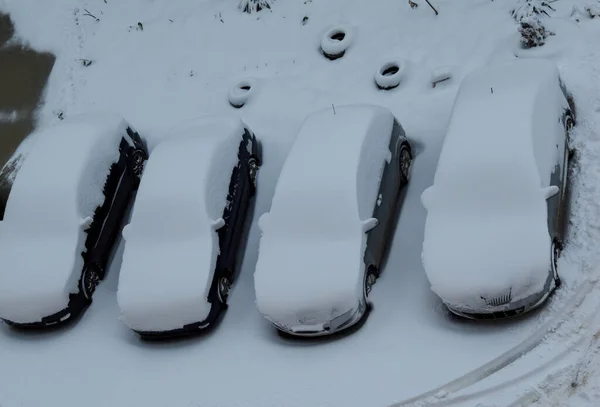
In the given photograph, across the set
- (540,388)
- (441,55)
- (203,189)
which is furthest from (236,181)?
(540,388)

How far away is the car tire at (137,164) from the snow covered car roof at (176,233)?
1.09 metres

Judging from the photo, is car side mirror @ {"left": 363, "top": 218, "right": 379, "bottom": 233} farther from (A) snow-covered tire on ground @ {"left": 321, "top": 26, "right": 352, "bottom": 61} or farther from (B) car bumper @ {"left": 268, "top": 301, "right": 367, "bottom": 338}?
(A) snow-covered tire on ground @ {"left": 321, "top": 26, "right": 352, "bottom": 61}

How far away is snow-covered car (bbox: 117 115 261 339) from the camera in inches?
360

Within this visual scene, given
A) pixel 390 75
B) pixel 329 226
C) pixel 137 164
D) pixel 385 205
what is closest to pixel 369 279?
pixel 329 226

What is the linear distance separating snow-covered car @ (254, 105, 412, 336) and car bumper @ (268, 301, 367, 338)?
0.04 feet

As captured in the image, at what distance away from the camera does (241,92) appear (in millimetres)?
11938

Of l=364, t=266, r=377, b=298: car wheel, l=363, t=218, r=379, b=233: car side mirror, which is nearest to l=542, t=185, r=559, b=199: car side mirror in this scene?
l=363, t=218, r=379, b=233: car side mirror

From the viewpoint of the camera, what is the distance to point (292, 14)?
42.8ft

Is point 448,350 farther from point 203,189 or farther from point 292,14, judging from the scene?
point 292,14

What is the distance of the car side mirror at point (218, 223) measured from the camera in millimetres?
9484

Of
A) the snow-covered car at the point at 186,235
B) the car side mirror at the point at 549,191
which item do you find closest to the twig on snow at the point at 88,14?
the snow-covered car at the point at 186,235

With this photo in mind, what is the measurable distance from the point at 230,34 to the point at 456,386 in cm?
758

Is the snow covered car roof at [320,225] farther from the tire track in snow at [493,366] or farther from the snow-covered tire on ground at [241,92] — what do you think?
the snow-covered tire on ground at [241,92]

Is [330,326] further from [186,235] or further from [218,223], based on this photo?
[186,235]
